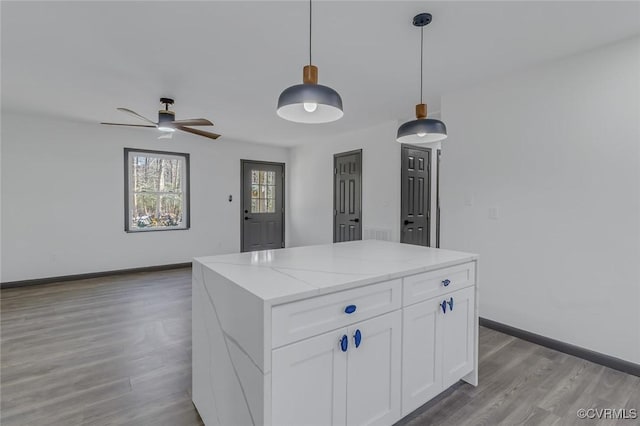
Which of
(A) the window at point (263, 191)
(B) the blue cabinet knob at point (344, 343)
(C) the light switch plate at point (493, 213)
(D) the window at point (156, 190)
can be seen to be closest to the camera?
(B) the blue cabinet knob at point (344, 343)

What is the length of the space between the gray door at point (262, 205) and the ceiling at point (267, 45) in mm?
2892

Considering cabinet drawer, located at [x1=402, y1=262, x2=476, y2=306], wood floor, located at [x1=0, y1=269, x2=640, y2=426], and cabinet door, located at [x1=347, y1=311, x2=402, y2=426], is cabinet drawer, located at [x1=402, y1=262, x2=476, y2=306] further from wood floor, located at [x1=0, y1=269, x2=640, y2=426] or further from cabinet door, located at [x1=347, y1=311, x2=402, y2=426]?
wood floor, located at [x1=0, y1=269, x2=640, y2=426]

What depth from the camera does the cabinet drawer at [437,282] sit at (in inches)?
66.3

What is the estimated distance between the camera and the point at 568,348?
8.52ft

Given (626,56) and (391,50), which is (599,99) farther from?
(391,50)

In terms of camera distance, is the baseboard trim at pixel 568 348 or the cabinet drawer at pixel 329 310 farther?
the baseboard trim at pixel 568 348

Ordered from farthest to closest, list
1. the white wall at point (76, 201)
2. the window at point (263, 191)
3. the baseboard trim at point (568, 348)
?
the window at point (263, 191) < the white wall at point (76, 201) < the baseboard trim at point (568, 348)

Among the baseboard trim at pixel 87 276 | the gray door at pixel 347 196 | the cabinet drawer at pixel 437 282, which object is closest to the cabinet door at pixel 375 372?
the cabinet drawer at pixel 437 282

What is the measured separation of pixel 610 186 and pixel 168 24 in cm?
345

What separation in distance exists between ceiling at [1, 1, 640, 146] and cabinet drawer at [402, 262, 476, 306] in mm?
1658

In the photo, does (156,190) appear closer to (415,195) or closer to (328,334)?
(415,195)

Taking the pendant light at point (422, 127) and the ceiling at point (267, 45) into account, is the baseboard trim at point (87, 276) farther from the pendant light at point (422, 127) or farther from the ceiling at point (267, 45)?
the pendant light at point (422, 127)

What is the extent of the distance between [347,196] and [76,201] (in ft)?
14.1

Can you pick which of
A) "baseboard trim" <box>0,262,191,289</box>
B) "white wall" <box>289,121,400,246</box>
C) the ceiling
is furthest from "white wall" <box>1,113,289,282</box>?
"white wall" <box>289,121,400,246</box>
